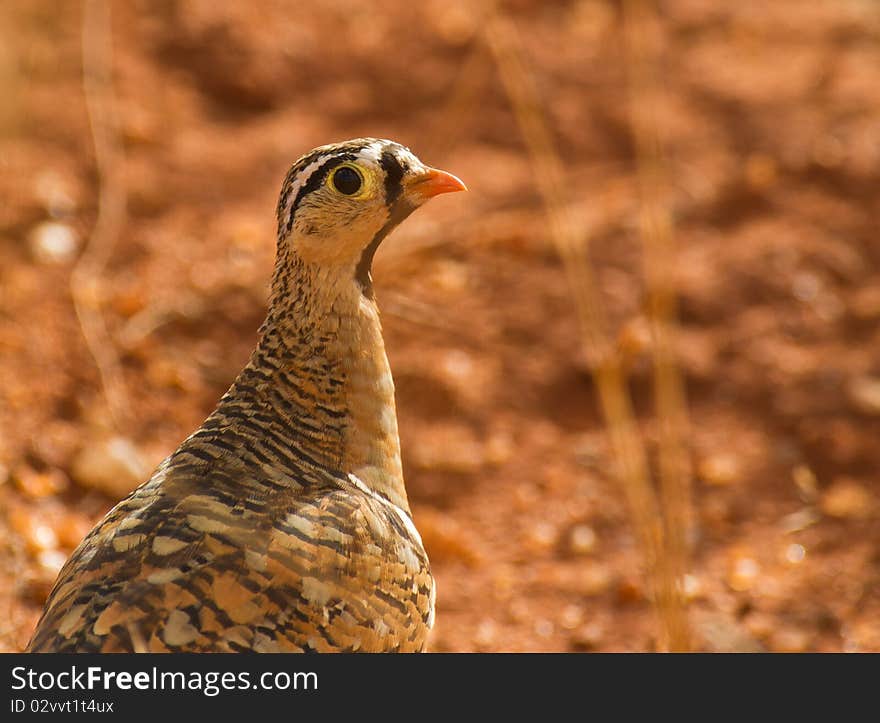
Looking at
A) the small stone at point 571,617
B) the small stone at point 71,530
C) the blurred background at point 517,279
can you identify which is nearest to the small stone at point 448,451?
the blurred background at point 517,279

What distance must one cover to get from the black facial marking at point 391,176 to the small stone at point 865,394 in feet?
7.29

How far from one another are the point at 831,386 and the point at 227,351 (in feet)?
7.11

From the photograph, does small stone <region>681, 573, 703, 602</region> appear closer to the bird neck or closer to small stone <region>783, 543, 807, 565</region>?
small stone <region>783, 543, 807, 565</region>

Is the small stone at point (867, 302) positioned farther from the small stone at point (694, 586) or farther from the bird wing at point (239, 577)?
the bird wing at point (239, 577)

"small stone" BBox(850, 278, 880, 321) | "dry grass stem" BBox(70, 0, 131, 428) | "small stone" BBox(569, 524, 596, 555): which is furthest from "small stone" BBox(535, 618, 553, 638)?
"small stone" BBox(850, 278, 880, 321)

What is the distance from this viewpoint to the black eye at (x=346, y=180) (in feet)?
9.02

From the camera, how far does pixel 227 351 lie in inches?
178

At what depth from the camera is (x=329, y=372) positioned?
281 cm

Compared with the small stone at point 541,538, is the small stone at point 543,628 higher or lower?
lower

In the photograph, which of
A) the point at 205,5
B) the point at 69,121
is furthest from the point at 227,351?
the point at 205,5

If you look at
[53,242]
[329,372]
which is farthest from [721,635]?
[53,242]

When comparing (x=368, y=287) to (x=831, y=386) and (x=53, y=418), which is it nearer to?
(x=53, y=418)

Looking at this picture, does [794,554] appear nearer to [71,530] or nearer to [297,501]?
[297,501]

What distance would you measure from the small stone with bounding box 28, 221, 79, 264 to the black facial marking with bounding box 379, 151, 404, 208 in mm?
2480
